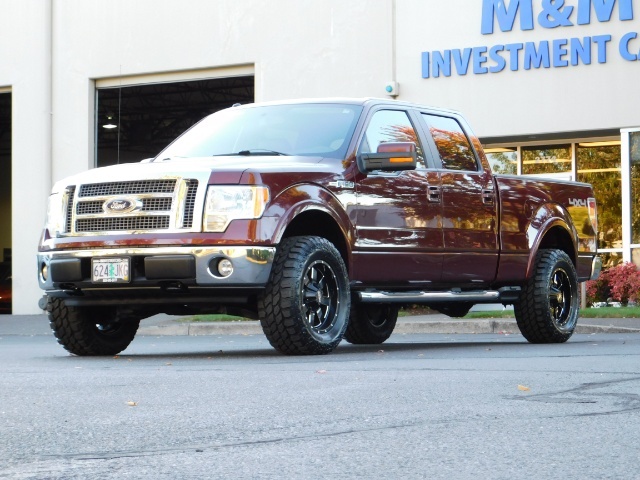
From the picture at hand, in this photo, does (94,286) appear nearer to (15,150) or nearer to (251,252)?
(251,252)

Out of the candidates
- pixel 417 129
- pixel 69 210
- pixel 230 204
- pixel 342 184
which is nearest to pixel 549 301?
pixel 417 129

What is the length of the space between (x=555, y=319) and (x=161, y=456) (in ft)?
25.8

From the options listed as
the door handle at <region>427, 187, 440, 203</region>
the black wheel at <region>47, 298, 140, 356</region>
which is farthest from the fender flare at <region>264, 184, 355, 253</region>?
the black wheel at <region>47, 298, 140, 356</region>

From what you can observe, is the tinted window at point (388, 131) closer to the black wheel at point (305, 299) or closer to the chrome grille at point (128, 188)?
the black wheel at point (305, 299)

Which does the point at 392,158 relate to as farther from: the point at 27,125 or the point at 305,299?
the point at 27,125

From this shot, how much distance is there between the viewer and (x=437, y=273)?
35.2ft

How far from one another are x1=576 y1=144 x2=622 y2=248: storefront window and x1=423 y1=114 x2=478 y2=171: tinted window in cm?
1207

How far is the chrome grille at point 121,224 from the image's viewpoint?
918cm

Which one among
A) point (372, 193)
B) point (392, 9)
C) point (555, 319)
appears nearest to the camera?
point (372, 193)

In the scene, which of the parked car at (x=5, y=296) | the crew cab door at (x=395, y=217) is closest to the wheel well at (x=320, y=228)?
the crew cab door at (x=395, y=217)

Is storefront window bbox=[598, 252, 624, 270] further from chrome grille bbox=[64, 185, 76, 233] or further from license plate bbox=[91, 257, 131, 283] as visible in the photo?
license plate bbox=[91, 257, 131, 283]

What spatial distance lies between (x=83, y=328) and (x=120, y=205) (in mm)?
1149

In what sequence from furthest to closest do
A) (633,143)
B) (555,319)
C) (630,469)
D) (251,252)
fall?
1. (633,143)
2. (555,319)
3. (251,252)
4. (630,469)

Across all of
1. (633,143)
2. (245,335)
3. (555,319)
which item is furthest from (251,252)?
(633,143)
